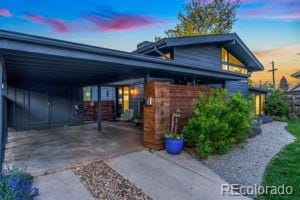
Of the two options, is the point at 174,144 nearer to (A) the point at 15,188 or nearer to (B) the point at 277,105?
(A) the point at 15,188

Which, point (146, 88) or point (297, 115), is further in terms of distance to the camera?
point (297, 115)

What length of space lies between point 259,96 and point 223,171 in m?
13.4

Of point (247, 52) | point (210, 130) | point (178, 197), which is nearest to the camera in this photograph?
point (178, 197)

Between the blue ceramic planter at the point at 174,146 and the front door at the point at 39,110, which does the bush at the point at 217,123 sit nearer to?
the blue ceramic planter at the point at 174,146

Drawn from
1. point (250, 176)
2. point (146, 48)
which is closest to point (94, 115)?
point (146, 48)

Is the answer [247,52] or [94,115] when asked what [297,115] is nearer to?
[247,52]

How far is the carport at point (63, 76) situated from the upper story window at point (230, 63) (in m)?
4.28

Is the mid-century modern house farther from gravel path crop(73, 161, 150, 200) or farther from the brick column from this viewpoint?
gravel path crop(73, 161, 150, 200)

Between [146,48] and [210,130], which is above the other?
[146,48]

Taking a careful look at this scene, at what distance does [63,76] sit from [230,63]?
10.6 metres

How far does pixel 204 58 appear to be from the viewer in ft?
38.6

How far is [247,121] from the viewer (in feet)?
20.9

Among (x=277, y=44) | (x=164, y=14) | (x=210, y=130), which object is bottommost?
(x=210, y=130)

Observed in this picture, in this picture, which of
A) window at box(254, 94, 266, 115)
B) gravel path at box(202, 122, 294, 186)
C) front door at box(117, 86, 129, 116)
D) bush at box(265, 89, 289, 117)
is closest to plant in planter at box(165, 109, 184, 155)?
gravel path at box(202, 122, 294, 186)
